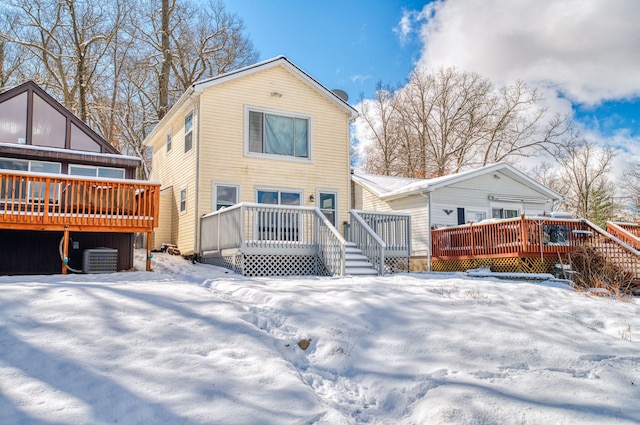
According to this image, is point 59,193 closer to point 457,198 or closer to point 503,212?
point 457,198

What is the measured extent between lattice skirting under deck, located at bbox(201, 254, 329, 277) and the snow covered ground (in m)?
4.50

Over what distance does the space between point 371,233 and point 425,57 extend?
27659 millimetres

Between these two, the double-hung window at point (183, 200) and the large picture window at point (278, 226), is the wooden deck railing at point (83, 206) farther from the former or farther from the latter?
the double-hung window at point (183, 200)

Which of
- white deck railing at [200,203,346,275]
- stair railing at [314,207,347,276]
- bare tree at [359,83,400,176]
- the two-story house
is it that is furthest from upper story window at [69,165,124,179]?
bare tree at [359,83,400,176]

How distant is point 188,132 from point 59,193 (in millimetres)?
5237

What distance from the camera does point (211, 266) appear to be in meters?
12.0

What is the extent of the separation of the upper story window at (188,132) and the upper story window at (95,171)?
239cm

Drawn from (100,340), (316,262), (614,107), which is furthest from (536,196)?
(614,107)

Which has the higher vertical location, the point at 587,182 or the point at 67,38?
the point at 67,38

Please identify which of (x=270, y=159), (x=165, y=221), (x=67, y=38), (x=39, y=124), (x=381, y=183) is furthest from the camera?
(x=67, y=38)

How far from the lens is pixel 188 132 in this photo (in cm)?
1459

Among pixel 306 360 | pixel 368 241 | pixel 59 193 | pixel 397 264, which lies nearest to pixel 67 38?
pixel 59 193

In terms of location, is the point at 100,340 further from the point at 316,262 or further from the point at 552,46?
the point at 552,46

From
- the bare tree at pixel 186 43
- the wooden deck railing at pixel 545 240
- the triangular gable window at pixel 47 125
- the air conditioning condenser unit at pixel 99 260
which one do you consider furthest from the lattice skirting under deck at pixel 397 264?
the bare tree at pixel 186 43
